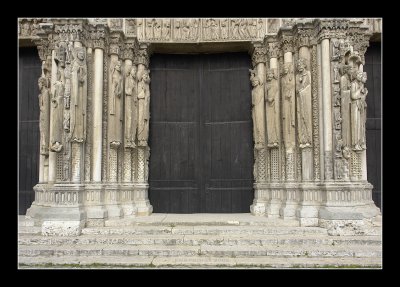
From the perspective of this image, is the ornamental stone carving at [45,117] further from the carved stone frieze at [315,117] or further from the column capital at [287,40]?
the carved stone frieze at [315,117]

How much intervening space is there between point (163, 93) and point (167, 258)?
524 centimetres

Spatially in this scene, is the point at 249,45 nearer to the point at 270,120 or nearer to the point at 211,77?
the point at 211,77

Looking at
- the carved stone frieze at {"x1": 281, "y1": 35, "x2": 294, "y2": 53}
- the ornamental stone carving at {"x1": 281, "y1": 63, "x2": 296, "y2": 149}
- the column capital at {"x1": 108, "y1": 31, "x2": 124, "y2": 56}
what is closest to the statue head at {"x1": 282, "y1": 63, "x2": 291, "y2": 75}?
the ornamental stone carving at {"x1": 281, "y1": 63, "x2": 296, "y2": 149}

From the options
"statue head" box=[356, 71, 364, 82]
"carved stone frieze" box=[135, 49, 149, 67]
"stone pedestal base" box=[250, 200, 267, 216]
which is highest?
"carved stone frieze" box=[135, 49, 149, 67]

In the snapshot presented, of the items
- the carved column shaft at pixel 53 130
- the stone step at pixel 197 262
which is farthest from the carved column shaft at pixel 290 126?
the carved column shaft at pixel 53 130

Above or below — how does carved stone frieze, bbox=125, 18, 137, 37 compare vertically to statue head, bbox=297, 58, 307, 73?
above

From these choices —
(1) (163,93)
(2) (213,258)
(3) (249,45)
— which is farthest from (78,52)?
(2) (213,258)

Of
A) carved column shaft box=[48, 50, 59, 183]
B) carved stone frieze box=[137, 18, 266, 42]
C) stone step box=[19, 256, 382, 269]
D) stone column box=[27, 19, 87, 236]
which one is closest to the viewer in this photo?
stone step box=[19, 256, 382, 269]

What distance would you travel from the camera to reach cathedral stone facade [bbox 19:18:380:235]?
8461mm

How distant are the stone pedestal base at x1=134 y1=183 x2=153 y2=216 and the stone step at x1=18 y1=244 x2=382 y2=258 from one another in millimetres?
2489

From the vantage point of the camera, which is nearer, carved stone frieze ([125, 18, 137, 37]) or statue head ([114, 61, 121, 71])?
statue head ([114, 61, 121, 71])

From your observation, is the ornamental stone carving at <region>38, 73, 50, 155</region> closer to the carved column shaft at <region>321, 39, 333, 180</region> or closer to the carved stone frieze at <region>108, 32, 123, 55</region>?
the carved stone frieze at <region>108, 32, 123, 55</region>

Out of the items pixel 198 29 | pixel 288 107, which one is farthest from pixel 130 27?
pixel 288 107

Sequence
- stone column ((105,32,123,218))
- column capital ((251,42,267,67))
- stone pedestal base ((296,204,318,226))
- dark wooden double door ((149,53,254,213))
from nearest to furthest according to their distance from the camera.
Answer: stone pedestal base ((296,204,318,226))
stone column ((105,32,123,218))
column capital ((251,42,267,67))
dark wooden double door ((149,53,254,213))
